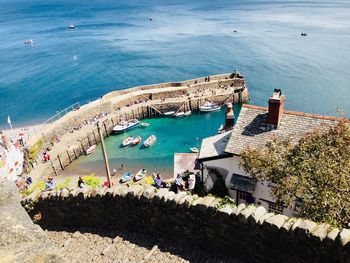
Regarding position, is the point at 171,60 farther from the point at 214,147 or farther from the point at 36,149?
the point at 214,147

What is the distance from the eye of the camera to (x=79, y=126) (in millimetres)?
53312

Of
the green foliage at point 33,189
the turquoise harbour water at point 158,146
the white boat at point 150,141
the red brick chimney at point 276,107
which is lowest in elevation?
the turquoise harbour water at point 158,146

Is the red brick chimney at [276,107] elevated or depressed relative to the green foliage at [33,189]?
elevated

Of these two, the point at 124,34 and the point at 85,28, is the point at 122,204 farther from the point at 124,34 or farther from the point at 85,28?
the point at 85,28

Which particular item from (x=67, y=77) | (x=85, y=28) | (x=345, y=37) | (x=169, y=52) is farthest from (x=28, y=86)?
(x=345, y=37)

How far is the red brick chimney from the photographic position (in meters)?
19.8

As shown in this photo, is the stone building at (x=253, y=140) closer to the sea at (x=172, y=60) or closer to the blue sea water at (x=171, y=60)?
the sea at (x=172, y=60)

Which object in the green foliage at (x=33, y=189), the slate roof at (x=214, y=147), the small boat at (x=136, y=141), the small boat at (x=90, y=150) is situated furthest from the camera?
the small boat at (x=136, y=141)

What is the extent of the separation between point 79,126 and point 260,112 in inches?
1502

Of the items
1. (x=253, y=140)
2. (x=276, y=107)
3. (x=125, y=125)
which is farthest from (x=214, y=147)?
(x=125, y=125)

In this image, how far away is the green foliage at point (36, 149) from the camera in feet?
142

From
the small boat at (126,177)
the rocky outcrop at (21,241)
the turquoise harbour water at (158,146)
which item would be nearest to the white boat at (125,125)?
the turquoise harbour water at (158,146)

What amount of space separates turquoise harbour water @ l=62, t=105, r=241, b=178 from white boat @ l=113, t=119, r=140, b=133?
0.77 metres

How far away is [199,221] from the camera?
11.3m
